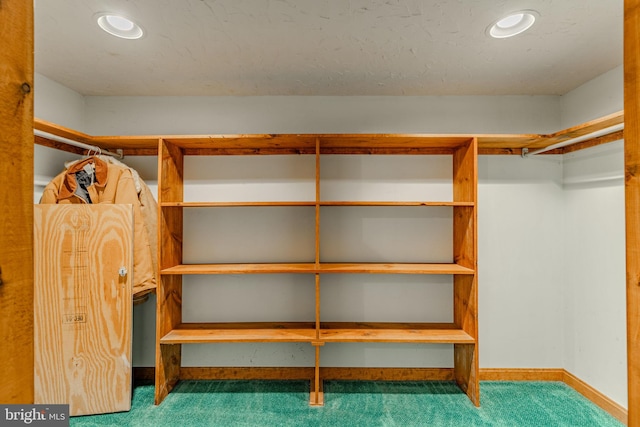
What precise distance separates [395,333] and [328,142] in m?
1.46

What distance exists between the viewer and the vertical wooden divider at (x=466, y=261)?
220 centimetres

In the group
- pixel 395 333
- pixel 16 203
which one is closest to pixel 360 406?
pixel 395 333

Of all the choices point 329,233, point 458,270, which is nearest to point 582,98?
point 458,270

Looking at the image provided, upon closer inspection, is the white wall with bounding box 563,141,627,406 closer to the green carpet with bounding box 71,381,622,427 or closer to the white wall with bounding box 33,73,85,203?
the green carpet with bounding box 71,381,622,427

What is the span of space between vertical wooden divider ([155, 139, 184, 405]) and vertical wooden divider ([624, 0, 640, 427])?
7.60 ft

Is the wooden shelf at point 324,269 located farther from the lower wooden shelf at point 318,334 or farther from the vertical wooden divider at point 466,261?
the lower wooden shelf at point 318,334

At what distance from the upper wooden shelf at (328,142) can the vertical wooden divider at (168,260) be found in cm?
16

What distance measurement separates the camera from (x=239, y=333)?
2.33 m

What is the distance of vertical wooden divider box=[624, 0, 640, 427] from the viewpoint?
2.01 ft

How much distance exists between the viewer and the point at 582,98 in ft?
7.71

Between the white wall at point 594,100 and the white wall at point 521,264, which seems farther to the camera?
the white wall at point 521,264

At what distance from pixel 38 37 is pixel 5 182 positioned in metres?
1.79

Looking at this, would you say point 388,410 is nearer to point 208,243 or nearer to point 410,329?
point 410,329

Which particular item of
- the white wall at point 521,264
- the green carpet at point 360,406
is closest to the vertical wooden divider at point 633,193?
the green carpet at point 360,406
